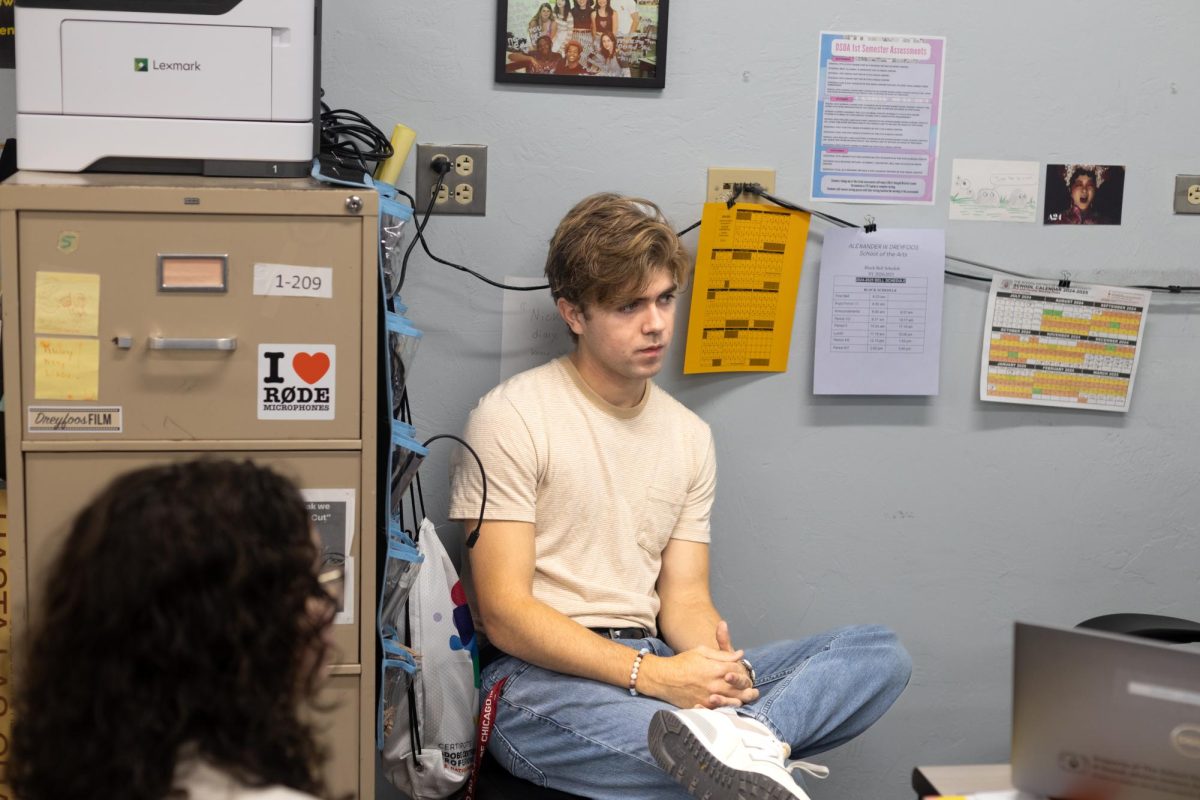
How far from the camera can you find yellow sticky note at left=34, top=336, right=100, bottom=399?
1.69m

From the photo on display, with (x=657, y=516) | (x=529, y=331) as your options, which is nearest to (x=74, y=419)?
(x=529, y=331)

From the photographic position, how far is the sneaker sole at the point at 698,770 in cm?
170

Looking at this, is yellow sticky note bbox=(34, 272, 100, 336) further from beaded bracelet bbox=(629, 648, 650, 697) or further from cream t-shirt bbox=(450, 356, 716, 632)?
beaded bracelet bbox=(629, 648, 650, 697)

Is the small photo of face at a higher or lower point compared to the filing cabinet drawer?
higher

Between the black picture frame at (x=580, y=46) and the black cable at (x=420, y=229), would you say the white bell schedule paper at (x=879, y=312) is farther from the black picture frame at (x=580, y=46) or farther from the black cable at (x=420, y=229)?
the black cable at (x=420, y=229)

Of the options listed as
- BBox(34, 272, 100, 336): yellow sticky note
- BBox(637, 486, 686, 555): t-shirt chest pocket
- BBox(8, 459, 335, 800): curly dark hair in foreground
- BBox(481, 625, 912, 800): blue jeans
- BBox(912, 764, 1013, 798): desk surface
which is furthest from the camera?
BBox(637, 486, 686, 555): t-shirt chest pocket

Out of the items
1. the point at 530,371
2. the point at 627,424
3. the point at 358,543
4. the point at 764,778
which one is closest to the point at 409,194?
the point at 530,371

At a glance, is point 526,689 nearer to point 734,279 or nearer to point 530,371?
point 530,371

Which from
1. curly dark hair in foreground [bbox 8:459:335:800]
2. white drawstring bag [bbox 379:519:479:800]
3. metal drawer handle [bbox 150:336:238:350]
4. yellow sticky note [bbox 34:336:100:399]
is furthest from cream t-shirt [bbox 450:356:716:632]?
curly dark hair in foreground [bbox 8:459:335:800]

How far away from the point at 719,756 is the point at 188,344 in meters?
0.93

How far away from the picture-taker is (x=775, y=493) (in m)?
2.43

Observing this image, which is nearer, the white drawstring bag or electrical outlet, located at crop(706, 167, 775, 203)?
the white drawstring bag

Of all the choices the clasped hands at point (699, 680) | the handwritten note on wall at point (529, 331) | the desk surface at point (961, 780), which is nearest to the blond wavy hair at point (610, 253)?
the handwritten note on wall at point (529, 331)

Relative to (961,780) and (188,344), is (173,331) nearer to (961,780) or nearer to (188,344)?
(188,344)
